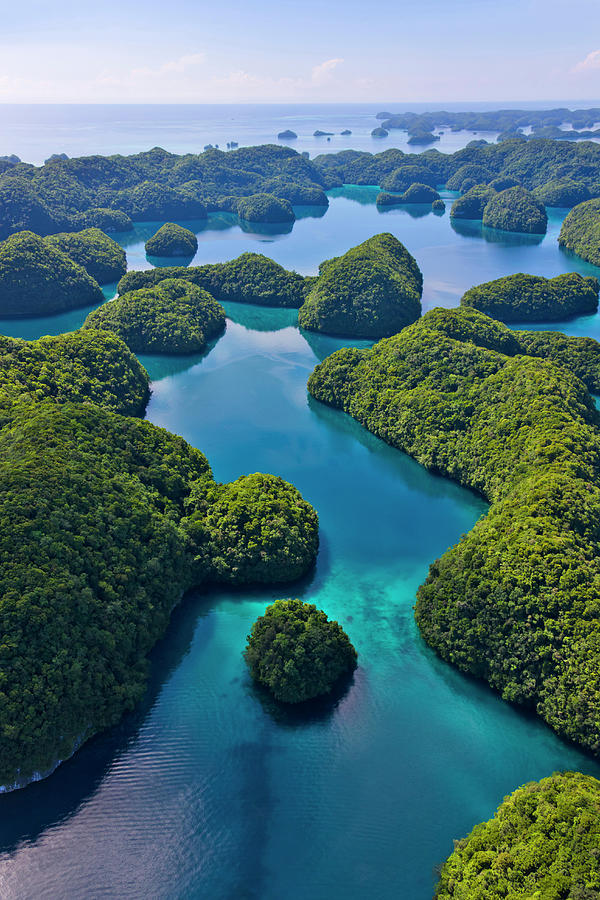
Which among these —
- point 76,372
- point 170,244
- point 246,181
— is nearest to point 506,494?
point 76,372

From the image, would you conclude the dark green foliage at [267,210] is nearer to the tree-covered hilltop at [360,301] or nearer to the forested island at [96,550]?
the tree-covered hilltop at [360,301]

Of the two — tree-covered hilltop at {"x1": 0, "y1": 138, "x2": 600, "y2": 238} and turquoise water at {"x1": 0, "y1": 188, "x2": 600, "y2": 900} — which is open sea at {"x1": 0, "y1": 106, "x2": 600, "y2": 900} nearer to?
turquoise water at {"x1": 0, "y1": 188, "x2": 600, "y2": 900}

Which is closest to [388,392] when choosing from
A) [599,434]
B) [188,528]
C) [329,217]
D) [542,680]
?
[599,434]

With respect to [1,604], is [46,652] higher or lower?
lower

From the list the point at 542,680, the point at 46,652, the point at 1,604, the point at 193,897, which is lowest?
the point at 193,897

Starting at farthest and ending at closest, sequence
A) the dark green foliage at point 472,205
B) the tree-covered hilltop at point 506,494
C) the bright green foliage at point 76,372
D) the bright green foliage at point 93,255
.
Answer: the dark green foliage at point 472,205 < the bright green foliage at point 93,255 < the bright green foliage at point 76,372 < the tree-covered hilltop at point 506,494

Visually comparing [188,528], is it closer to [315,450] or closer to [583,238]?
[315,450]

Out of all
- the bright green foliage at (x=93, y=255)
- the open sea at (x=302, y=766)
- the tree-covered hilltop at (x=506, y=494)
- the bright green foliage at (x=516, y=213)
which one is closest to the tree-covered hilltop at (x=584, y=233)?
the bright green foliage at (x=516, y=213)
